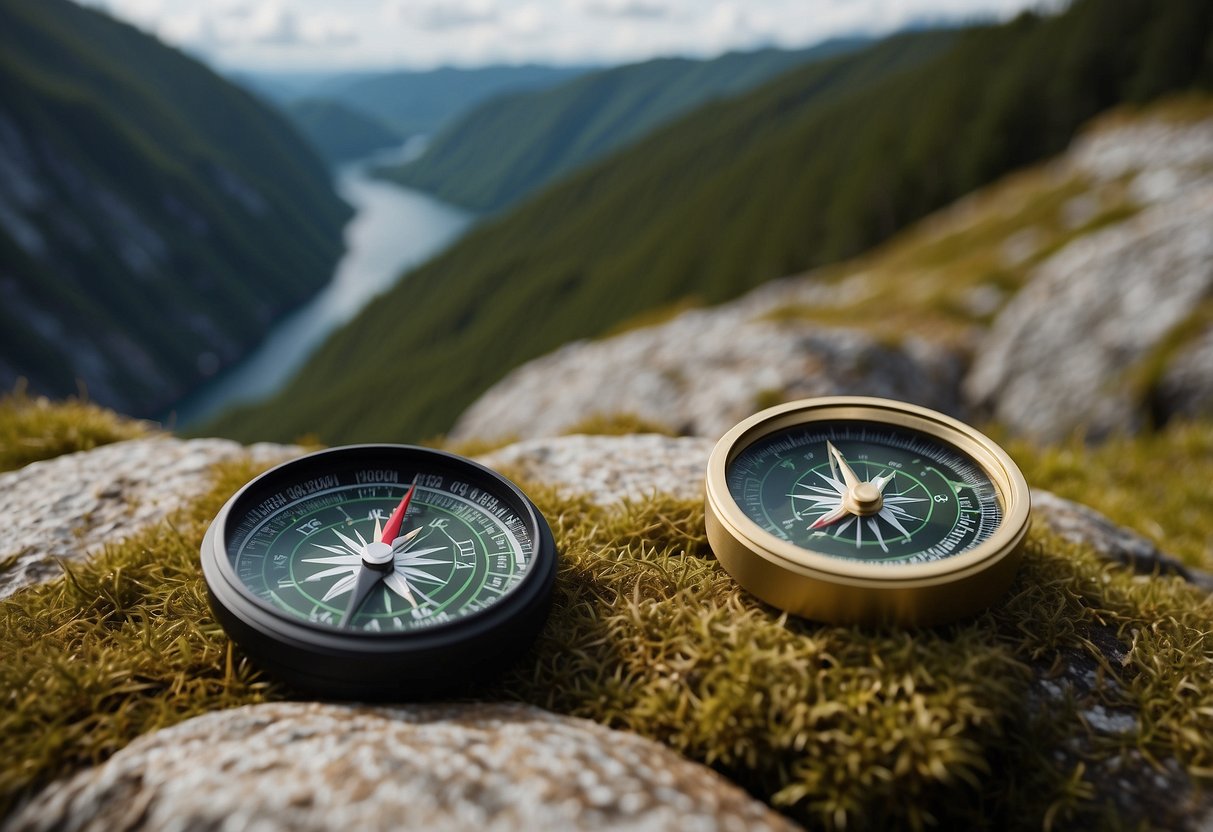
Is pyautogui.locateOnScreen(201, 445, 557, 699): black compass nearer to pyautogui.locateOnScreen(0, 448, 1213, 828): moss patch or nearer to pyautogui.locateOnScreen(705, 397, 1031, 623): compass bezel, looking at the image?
pyautogui.locateOnScreen(0, 448, 1213, 828): moss patch

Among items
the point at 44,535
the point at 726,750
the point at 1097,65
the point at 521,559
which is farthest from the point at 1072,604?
the point at 1097,65

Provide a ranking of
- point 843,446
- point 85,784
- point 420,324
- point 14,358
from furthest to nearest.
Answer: point 420,324
point 14,358
point 843,446
point 85,784

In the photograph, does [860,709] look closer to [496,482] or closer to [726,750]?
[726,750]

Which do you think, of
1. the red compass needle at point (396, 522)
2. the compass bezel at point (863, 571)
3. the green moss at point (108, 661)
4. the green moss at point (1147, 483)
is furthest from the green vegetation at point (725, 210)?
the green moss at point (108, 661)

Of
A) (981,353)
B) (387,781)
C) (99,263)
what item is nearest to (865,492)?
(387,781)

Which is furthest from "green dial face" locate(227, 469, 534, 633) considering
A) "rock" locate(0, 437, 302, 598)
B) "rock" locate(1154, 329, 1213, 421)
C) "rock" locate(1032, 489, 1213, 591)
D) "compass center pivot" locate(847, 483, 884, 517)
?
"rock" locate(1154, 329, 1213, 421)
